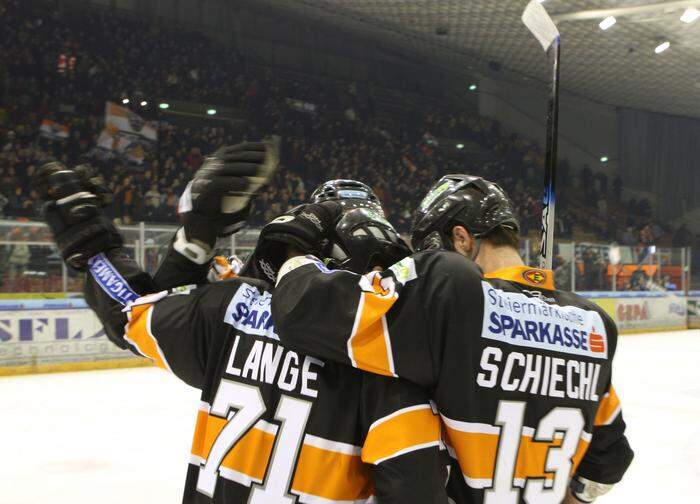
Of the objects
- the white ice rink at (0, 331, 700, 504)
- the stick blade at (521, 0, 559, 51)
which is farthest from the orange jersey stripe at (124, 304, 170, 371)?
the white ice rink at (0, 331, 700, 504)

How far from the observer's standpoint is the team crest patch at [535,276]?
1.24 m

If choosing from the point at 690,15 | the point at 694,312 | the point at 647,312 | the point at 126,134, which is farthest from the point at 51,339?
the point at 690,15

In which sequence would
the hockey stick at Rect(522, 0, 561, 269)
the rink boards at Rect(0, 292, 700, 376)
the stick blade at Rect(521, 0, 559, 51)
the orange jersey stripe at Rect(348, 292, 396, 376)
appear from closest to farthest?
the orange jersey stripe at Rect(348, 292, 396, 376) → the hockey stick at Rect(522, 0, 561, 269) → the stick blade at Rect(521, 0, 559, 51) → the rink boards at Rect(0, 292, 700, 376)

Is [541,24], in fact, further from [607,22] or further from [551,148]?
[607,22]

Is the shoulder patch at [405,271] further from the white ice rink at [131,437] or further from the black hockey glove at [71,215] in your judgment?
the white ice rink at [131,437]

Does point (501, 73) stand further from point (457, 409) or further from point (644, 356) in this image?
point (457, 409)

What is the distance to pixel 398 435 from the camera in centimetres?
100

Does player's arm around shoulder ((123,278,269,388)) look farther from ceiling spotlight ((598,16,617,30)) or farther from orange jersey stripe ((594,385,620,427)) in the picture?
ceiling spotlight ((598,16,617,30))

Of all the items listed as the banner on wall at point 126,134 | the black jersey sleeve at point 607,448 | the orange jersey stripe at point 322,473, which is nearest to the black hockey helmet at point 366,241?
the orange jersey stripe at point 322,473

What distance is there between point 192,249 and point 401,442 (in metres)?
0.47

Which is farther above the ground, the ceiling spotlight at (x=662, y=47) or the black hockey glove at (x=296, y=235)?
the ceiling spotlight at (x=662, y=47)

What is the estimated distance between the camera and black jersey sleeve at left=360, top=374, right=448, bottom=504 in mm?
999

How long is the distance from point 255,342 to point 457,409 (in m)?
0.34

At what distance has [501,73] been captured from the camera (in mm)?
18281
